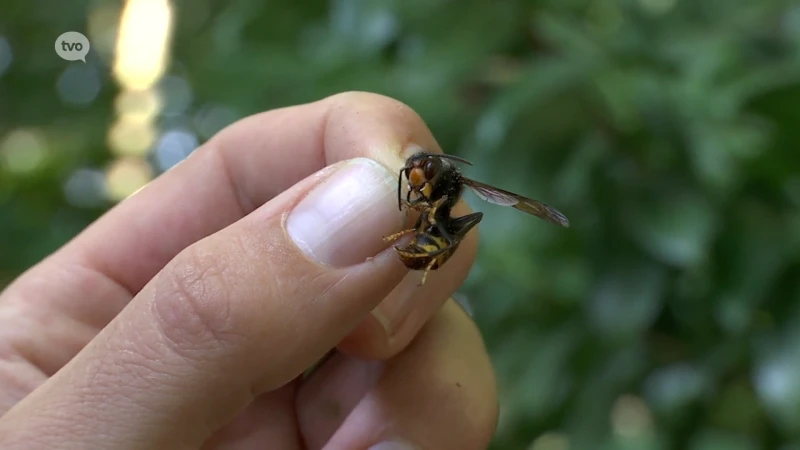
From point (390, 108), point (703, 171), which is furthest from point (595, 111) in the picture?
point (390, 108)

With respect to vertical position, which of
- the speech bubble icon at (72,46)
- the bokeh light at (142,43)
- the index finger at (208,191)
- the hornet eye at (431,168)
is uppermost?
the speech bubble icon at (72,46)

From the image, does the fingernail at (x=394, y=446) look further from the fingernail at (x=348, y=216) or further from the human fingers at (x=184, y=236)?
the fingernail at (x=348, y=216)

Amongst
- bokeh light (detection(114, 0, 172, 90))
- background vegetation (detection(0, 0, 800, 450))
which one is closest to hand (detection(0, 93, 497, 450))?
background vegetation (detection(0, 0, 800, 450))

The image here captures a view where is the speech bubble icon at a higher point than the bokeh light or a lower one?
higher

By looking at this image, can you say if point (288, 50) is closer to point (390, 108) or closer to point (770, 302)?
point (390, 108)

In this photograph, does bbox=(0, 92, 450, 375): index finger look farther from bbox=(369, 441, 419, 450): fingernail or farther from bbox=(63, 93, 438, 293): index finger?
bbox=(369, 441, 419, 450): fingernail

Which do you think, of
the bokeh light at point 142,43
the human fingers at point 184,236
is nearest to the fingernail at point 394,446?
the human fingers at point 184,236
